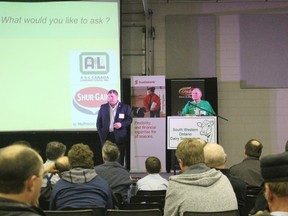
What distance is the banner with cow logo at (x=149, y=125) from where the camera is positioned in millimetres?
8070

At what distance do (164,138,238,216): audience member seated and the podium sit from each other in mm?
3848

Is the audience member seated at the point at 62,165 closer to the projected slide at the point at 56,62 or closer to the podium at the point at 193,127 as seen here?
the podium at the point at 193,127

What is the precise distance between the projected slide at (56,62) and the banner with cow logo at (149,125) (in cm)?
69

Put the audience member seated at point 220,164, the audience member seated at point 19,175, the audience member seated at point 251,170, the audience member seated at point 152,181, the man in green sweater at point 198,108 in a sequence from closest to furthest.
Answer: the audience member seated at point 19,175
the audience member seated at point 220,164
the audience member seated at point 251,170
the audience member seated at point 152,181
the man in green sweater at point 198,108

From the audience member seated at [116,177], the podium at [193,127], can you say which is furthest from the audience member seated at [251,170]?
the podium at [193,127]

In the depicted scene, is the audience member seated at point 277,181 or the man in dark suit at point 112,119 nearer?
the audience member seated at point 277,181

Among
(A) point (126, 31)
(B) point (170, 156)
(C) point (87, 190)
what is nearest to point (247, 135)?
(B) point (170, 156)

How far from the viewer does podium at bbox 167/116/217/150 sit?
662 centimetres

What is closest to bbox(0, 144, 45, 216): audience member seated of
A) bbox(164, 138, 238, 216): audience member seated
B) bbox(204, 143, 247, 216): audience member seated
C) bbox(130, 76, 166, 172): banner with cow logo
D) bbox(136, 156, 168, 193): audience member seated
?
bbox(164, 138, 238, 216): audience member seated

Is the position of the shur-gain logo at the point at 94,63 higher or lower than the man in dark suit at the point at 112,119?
higher

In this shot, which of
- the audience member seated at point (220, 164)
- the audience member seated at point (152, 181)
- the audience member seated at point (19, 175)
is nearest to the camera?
the audience member seated at point (19, 175)

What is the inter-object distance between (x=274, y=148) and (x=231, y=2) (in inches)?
119

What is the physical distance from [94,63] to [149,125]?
148 cm

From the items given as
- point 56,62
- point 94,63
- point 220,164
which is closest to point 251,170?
point 220,164
